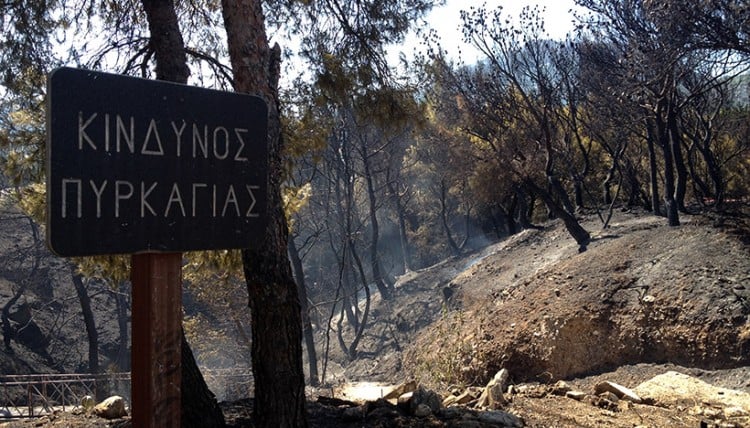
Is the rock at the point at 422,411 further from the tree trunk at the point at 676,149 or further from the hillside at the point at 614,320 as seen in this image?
the tree trunk at the point at 676,149

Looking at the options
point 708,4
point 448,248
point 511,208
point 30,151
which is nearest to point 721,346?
point 708,4

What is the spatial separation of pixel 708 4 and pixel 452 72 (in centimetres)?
1045

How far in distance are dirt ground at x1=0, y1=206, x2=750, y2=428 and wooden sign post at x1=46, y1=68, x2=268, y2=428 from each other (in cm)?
280

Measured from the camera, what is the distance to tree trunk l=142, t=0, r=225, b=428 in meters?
4.64

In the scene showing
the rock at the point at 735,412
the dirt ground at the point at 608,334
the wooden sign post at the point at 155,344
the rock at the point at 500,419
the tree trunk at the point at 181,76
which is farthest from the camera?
the rock at the point at 735,412

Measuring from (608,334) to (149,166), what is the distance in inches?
406

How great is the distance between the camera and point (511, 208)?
1048 inches

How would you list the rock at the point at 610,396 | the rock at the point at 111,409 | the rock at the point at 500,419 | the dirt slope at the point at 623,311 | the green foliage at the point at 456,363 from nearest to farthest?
the rock at the point at 500,419 < the rock at the point at 111,409 < the rock at the point at 610,396 < the dirt slope at the point at 623,311 < the green foliage at the point at 456,363

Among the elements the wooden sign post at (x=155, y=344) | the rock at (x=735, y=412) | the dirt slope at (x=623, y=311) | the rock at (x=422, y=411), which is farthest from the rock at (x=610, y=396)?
the wooden sign post at (x=155, y=344)

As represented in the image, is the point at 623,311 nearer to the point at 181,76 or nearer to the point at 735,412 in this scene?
the point at 735,412

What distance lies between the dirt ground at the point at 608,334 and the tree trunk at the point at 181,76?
452mm

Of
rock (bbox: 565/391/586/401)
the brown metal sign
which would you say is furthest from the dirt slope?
the brown metal sign

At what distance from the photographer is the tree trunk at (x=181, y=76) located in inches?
183

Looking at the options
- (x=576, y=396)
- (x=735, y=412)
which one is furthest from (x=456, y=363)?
(x=735, y=412)
